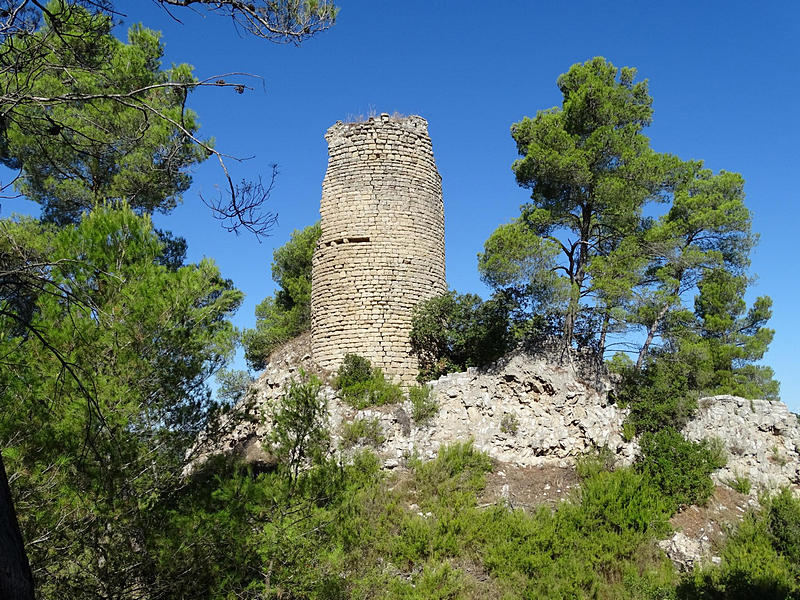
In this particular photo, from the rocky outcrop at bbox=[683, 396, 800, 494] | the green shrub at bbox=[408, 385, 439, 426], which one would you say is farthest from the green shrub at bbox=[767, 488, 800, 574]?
the green shrub at bbox=[408, 385, 439, 426]

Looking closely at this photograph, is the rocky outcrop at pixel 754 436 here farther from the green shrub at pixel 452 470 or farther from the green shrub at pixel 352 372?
the green shrub at pixel 352 372

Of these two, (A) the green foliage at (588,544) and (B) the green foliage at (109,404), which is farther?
(A) the green foliage at (588,544)

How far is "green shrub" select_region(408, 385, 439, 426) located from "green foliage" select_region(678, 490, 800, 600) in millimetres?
5292

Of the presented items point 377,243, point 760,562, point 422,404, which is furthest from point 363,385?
point 760,562

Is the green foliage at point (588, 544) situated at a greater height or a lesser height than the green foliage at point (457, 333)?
lesser

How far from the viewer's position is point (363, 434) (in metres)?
11.5

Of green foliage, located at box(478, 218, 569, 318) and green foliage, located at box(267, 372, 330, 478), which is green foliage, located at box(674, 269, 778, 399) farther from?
green foliage, located at box(267, 372, 330, 478)

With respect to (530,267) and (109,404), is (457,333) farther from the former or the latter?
(109,404)

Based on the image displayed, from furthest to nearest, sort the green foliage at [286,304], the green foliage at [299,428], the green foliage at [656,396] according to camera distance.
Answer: the green foliage at [286,304] → the green foliage at [656,396] → the green foliage at [299,428]

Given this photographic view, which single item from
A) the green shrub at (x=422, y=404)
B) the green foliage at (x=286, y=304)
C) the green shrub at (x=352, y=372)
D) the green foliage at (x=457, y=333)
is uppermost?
the green foliage at (x=286, y=304)

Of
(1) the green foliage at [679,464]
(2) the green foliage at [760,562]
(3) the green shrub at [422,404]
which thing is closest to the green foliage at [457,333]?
(3) the green shrub at [422,404]

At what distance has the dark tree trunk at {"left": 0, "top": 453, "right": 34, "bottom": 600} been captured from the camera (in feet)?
7.41

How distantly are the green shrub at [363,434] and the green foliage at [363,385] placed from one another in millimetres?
579

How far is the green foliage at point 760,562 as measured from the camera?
28.2 feet
